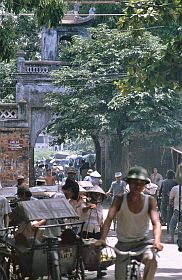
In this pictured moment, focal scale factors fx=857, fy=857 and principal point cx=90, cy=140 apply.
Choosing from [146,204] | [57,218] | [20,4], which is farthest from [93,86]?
[146,204]

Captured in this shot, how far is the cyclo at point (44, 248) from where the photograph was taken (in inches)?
429

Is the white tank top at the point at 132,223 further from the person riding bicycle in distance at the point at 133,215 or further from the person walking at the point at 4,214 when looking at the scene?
the person walking at the point at 4,214

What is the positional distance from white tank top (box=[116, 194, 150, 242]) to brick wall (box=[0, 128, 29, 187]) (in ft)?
72.3

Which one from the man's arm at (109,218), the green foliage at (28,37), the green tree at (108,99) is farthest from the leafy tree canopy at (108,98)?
the man's arm at (109,218)

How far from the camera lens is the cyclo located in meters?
10.9

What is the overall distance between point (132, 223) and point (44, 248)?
2545 millimetres

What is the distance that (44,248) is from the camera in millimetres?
10898

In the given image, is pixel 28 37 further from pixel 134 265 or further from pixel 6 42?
pixel 134 265

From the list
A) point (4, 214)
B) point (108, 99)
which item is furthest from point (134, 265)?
point (108, 99)

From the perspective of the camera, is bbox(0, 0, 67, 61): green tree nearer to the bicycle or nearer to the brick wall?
the bicycle

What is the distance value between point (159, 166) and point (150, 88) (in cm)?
2009

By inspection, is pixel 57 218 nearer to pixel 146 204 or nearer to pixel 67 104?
pixel 146 204

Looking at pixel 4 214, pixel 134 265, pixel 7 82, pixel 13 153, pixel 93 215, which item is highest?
pixel 134 265

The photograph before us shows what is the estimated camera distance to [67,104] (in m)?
33.7
